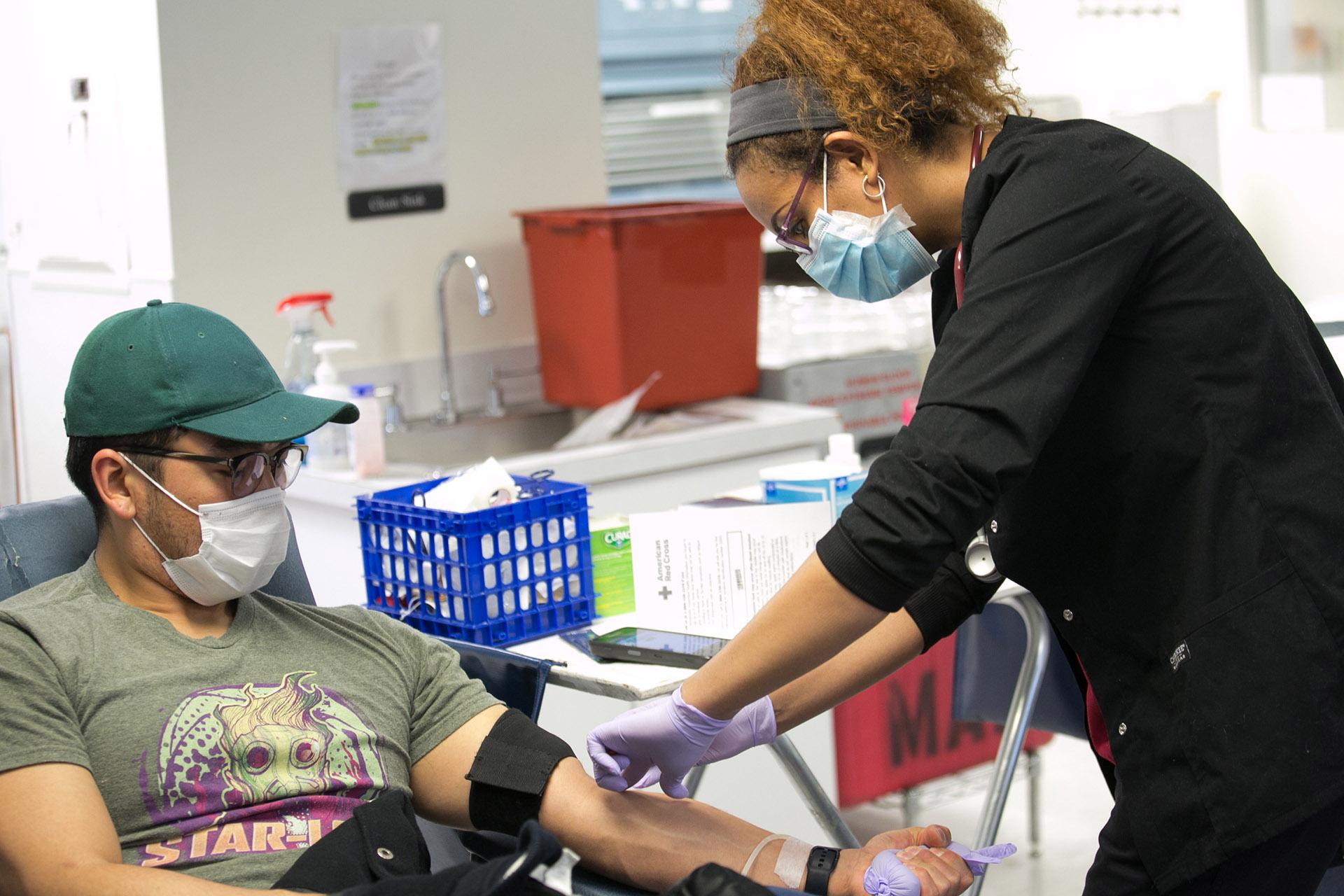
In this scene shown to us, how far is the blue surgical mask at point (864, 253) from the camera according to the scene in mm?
1463

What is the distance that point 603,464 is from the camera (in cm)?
322

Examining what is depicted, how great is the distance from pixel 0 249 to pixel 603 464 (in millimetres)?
1907

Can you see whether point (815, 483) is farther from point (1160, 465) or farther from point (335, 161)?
point (335, 161)

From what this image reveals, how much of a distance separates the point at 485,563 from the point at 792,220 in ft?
2.53

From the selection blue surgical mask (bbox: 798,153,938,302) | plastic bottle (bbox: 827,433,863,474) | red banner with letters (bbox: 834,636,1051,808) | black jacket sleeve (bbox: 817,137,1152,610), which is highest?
blue surgical mask (bbox: 798,153,938,302)

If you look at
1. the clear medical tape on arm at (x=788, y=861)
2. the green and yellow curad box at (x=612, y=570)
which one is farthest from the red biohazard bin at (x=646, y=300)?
the clear medical tape on arm at (x=788, y=861)

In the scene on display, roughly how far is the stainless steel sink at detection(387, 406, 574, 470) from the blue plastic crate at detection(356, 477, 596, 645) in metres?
1.28

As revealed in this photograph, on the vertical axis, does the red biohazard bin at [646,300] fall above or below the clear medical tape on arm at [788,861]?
above

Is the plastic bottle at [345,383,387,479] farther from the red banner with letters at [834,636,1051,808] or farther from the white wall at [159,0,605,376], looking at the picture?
the red banner with letters at [834,636,1051,808]

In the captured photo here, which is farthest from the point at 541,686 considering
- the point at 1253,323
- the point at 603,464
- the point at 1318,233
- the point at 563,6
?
the point at 563,6

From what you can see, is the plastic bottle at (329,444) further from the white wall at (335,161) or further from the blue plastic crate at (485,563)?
the blue plastic crate at (485,563)

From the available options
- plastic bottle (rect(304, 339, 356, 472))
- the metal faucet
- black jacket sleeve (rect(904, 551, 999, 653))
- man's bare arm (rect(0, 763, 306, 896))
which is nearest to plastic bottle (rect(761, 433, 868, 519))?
black jacket sleeve (rect(904, 551, 999, 653))

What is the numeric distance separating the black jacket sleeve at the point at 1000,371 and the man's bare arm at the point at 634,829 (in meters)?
0.56

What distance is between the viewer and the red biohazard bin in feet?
11.4
